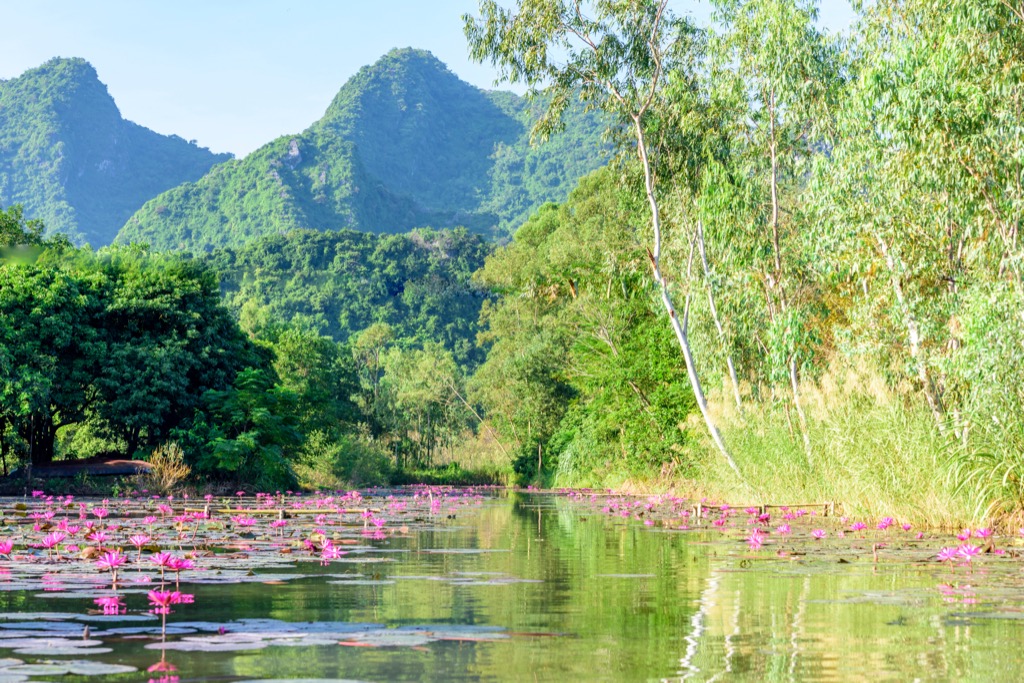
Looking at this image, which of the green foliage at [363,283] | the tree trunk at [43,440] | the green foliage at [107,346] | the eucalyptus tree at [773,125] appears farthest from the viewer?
the green foliage at [363,283]

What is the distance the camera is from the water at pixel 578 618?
5.54m

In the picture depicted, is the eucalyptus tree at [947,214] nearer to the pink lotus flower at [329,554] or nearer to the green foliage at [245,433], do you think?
the pink lotus flower at [329,554]

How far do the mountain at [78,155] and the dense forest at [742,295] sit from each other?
373 ft

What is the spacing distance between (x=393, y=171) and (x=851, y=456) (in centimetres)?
15423

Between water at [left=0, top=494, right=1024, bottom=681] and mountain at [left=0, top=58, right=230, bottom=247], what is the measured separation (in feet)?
479

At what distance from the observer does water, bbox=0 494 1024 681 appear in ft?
18.2

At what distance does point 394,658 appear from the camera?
5.75 meters

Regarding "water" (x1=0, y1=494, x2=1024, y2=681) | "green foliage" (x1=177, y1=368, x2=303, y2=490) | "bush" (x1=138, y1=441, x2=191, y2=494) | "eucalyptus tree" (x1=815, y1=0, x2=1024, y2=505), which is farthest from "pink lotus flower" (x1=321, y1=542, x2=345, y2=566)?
"green foliage" (x1=177, y1=368, x2=303, y2=490)

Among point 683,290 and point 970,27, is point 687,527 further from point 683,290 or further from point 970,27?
point 683,290

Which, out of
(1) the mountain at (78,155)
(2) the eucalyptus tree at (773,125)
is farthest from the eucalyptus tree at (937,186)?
(1) the mountain at (78,155)

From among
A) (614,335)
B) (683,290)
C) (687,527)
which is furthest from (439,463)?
(687,527)

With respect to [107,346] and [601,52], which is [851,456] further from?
[107,346]

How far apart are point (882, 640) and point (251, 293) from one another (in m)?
86.4

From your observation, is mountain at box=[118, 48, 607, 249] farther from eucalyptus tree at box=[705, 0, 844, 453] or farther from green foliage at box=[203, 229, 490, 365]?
eucalyptus tree at box=[705, 0, 844, 453]
